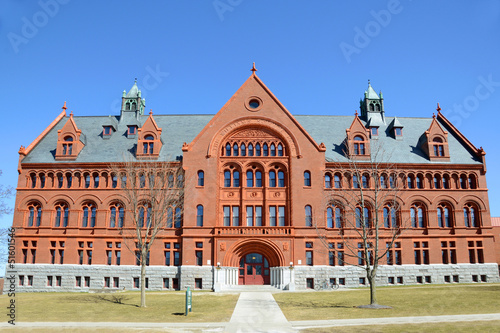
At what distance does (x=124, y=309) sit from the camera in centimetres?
2669

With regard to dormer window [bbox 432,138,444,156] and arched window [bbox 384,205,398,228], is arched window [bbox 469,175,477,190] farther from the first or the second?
arched window [bbox 384,205,398,228]

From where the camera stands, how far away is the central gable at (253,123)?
45072 millimetres

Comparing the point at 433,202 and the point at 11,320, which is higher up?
the point at 433,202

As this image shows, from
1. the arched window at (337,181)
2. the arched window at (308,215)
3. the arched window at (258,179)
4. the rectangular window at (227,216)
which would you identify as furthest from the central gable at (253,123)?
the rectangular window at (227,216)

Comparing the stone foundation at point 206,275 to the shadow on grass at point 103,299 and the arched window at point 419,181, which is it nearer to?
the shadow on grass at point 103,299

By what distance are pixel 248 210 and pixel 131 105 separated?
23.0 metres

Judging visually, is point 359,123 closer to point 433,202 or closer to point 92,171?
point 433,202

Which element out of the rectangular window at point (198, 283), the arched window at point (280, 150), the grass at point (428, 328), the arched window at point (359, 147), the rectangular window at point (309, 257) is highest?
the arched window at point (359, 147)

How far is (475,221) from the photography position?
46188mm

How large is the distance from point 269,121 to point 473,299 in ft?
84.1

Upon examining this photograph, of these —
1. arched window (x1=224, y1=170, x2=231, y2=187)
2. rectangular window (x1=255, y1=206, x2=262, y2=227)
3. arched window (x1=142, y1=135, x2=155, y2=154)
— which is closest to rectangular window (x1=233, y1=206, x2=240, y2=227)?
rectangular window (x1=255, y1=206, x2=262, y2=227)

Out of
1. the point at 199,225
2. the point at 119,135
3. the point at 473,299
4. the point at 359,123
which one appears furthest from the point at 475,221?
the point at 119,135

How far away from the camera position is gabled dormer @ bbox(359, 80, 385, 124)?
55062mm

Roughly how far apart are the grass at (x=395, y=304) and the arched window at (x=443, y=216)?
44.9 ft
